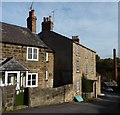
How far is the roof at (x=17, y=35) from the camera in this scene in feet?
78.8

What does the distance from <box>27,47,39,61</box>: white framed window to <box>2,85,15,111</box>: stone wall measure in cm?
900

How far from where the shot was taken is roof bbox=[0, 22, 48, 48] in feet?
78.8

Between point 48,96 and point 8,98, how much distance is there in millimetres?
5781

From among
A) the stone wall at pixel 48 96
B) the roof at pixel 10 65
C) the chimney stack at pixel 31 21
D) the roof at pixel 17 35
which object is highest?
the chimney stack at pixel 31 21

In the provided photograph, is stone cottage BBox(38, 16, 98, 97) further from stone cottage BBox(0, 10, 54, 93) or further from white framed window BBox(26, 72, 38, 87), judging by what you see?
white framed window BBox(26, 72, 38, 87)

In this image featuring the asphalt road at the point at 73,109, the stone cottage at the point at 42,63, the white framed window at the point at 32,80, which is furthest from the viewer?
the white framed window at the point at 32,80

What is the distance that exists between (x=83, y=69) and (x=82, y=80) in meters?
1.99

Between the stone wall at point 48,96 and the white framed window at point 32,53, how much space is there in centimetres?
483

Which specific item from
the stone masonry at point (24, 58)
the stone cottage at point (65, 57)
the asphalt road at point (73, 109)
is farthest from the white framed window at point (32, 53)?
the asphalt road at point (73, 109)

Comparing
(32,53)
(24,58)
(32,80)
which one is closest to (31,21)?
(32,53)

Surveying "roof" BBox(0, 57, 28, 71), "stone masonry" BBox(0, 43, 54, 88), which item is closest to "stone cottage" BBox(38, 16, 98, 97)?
"stone masonry" BBox(0, 43, 54, 88)

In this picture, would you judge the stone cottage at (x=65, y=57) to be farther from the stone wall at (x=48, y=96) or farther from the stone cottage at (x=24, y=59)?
the stone wall at (x=48, y=96)

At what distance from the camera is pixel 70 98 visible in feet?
92.9

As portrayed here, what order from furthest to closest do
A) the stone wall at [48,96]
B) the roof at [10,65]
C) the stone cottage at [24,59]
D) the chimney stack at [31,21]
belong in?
1. the chimney stack at [31,21]
2. the stone cottage at [24,59]
3. the roof at [10,65]
4. the stone wall at [48,96]
